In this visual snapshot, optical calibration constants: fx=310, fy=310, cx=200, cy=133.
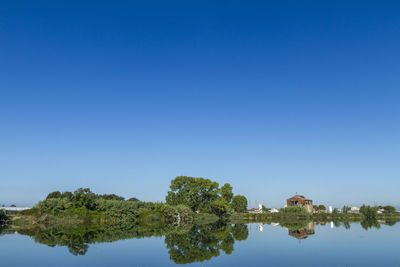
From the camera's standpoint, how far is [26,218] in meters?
50.9

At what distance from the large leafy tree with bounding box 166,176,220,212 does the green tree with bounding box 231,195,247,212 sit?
2242cm

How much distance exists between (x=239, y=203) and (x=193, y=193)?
30.5 metres

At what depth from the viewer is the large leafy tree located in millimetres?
67688

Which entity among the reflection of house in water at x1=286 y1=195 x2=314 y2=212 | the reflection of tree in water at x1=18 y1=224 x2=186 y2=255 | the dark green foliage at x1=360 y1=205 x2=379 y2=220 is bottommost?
the reflection of tree in water at x1=18 y1=224 x2=186 y2=255

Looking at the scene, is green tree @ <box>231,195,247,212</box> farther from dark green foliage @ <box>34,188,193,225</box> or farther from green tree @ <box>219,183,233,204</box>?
dark green foliage @ <box>34,188,193,225</box>

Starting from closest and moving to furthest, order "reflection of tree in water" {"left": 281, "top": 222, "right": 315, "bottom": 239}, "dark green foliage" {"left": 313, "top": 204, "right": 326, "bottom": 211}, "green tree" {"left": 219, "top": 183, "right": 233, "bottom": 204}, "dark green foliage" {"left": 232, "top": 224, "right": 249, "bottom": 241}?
1. "dark green foliage" {"left": 232, "top": 224, "right": 249, "bottom": 241}
2. "reflection of tree in water" {"left": 281, "top": 222, "right": 315, "bottom": 239}
3. "green tree" {"left": 219, "top": 183, "right": 233, "bottom": 204}
4. "dark green foliage" {"left": 313, "top": 204, "right": 326, "bottom": 211}

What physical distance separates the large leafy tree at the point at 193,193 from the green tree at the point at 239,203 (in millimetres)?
22418

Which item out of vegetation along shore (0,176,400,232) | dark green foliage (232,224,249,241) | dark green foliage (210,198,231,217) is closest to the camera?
dark green foliage (232,224,249,241)

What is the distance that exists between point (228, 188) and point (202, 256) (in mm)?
57793

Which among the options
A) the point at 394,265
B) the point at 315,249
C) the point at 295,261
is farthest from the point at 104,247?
the point at 394,265

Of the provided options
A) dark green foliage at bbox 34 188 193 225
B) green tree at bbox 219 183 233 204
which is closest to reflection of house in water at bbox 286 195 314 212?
green tree at bbox 219 183 233 204

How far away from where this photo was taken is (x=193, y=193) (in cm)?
6788

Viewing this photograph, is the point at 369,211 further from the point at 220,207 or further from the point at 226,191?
the point at 220,207

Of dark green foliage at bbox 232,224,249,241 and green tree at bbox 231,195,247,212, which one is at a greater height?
green tree at bbox 231,195,247,212
